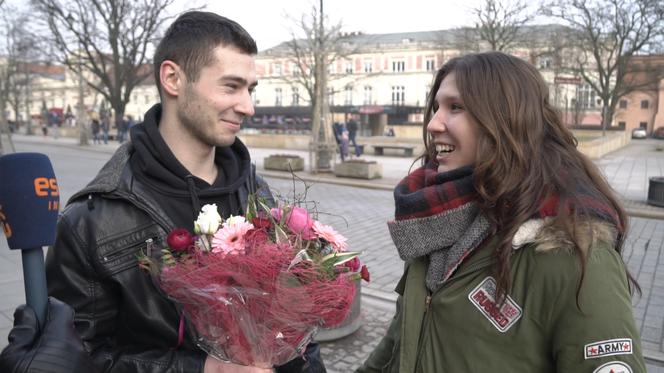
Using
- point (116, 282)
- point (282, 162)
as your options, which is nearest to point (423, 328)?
point (116, 282)

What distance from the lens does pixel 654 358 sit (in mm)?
4043

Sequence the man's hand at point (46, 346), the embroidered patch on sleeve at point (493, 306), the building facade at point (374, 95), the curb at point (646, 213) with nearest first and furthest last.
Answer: the man's hand at point (46, 346), the embroidered patch on sleeve at point (493, 306), the curb at point (646, 213), the building facade at point (374, 95)

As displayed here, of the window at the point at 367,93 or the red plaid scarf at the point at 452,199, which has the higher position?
the window at the point at 367,93

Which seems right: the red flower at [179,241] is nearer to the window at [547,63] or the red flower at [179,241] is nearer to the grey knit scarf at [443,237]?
the grey knit scarf at [443,237]

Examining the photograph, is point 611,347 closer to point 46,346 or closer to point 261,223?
point 261,223

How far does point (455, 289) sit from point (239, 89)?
1035 millimetres

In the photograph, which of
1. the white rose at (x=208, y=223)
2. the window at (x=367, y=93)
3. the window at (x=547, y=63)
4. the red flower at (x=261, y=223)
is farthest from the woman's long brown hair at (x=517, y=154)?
the window at (x=367, y=93)

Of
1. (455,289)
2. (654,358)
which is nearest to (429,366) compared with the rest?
(455,289)

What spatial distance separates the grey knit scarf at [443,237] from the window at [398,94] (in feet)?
223

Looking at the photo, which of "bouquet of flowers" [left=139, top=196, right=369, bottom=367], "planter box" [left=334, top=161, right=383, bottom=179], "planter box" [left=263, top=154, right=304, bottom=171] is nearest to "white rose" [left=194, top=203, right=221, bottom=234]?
"bouquet of flowers" [left=139, top=196, right=369, bottom=367]

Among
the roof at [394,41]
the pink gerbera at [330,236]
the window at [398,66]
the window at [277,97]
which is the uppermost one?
the roof at [394,41]

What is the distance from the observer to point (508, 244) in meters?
1.44

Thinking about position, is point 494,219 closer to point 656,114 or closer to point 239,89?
point 239,89

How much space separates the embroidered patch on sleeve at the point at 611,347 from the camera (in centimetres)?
126
